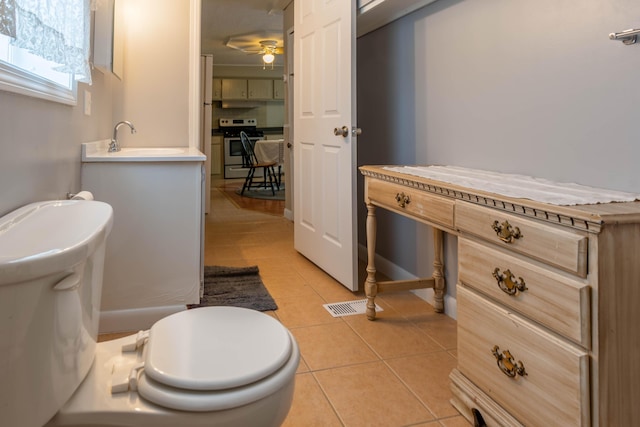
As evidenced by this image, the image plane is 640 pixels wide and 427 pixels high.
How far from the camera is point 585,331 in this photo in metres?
0.99

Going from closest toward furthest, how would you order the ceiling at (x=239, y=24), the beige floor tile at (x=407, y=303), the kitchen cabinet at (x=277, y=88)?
the beige floor tile at (x=407, y=303) → the ceiling at (x=239, y=24) → the kitchen cabinet at (x=277, y=88)

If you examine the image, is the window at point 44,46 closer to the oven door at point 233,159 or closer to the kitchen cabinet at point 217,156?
the oven door at point 233,159

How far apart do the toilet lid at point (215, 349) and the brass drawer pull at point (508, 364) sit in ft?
2.11

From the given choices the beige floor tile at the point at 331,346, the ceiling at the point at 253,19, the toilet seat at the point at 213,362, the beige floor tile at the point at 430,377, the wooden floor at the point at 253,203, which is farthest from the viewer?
the wooden floor at the point at 253,203

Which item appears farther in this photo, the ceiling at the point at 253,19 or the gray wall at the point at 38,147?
the ceiling at the point at 253,19

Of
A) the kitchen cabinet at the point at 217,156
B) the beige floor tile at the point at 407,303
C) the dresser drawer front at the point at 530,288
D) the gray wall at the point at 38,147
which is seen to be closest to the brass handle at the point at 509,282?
the dresser drawer front at the point at 530,288

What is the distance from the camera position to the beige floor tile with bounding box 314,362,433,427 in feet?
4.75

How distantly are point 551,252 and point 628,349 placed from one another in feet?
0.84

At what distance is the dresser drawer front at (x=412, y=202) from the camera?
5.03 feet

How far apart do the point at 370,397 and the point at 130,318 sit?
3.91ft

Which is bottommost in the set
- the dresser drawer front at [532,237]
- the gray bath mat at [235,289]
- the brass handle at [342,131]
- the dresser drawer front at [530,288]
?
the gray bath mat at [235,289]

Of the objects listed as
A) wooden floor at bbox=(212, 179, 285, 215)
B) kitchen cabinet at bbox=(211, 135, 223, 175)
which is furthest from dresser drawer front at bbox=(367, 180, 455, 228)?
kitchen cabinet at bbox=(211, 135, 223, 175)

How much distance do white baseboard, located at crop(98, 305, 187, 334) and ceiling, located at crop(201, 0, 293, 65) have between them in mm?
3658

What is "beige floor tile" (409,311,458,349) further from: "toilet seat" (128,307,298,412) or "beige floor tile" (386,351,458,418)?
"toilet seat" (128,307,298,412)
